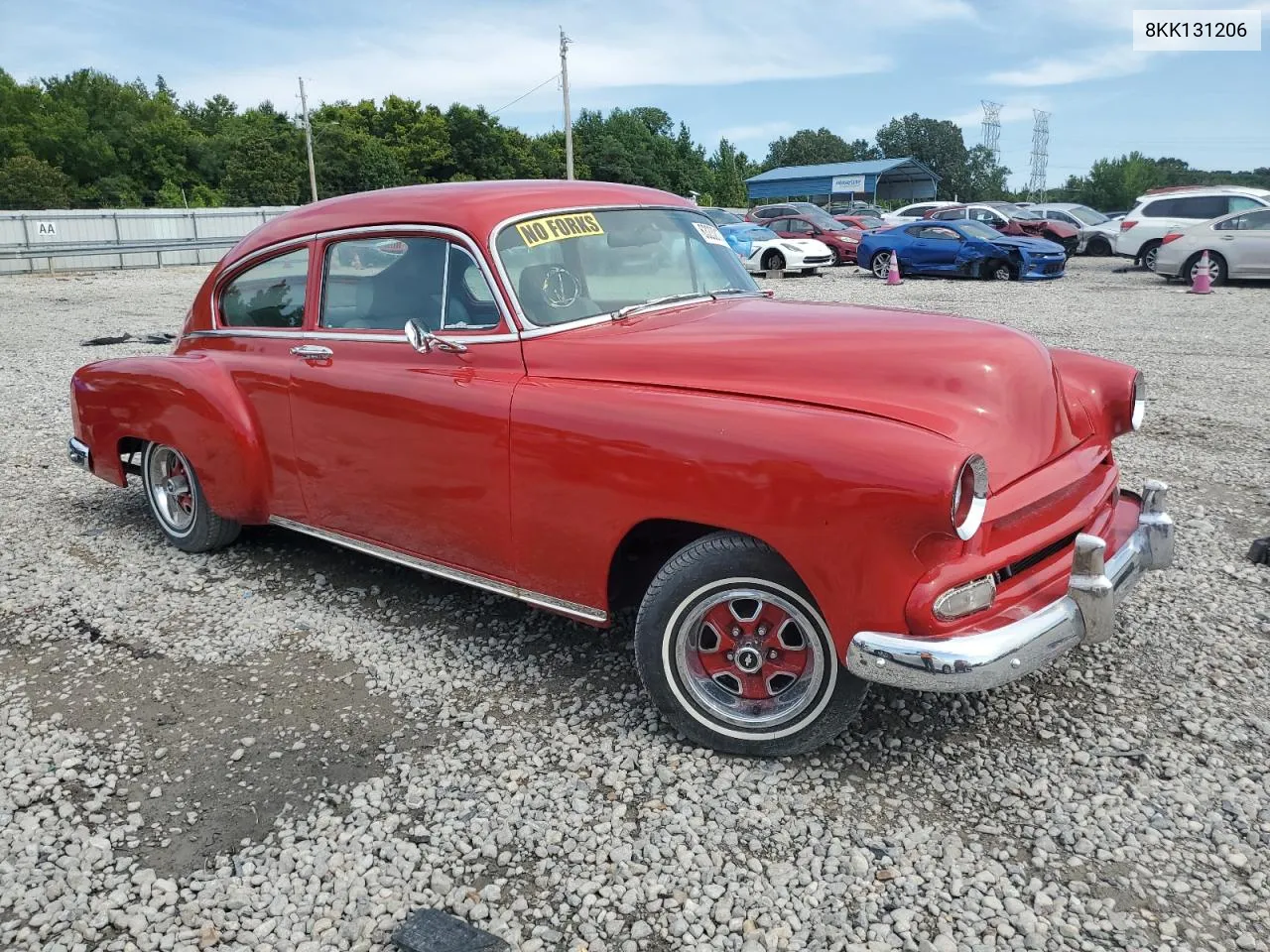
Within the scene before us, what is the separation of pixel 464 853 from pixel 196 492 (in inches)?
112

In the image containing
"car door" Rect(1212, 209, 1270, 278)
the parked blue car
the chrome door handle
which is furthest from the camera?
the parked blue car

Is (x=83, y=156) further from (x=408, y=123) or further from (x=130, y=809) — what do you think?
(x=130, y=809)

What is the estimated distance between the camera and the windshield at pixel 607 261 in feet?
12.0

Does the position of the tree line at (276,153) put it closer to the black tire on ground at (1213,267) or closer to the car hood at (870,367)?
the black tire on ground at (1213,267)

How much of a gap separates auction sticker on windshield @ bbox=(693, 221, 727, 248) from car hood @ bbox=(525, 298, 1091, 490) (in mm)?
859

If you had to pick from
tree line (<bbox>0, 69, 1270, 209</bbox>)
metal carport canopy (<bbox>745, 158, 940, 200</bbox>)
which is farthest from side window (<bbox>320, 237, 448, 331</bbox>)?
metal carport canopy (<bbox>745, 158, 940, 200</bbox>)

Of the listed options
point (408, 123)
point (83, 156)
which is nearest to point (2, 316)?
point (83, 156)

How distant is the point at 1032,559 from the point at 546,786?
1.65 m

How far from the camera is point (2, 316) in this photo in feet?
50.7

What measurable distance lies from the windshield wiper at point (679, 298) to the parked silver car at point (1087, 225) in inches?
895

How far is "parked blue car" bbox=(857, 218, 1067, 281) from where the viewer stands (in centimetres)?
1877

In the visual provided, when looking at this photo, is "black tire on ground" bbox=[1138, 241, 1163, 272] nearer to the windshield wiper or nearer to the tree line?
the windshield wiper

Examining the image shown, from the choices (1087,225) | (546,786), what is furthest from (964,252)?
(546,786)

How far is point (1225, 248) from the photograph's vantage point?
1670cm
